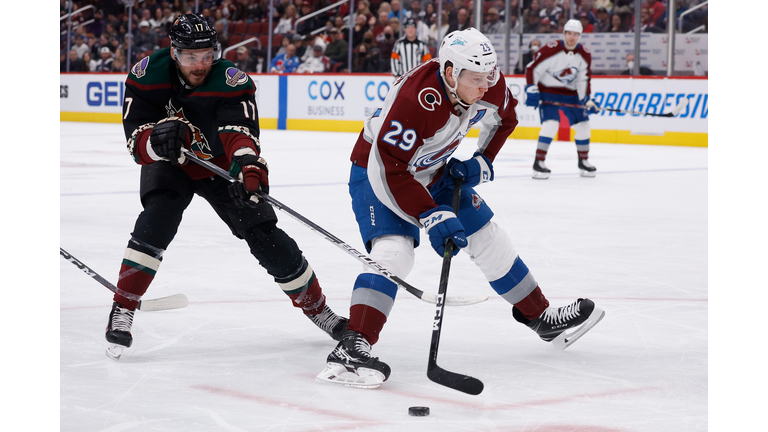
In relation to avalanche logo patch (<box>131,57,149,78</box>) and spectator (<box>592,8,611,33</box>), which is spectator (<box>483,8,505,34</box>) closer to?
spectator (<box>592,8,611,33</box>)

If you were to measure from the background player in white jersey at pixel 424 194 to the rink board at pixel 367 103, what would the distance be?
22.1 ft

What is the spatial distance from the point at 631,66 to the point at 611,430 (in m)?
8.79

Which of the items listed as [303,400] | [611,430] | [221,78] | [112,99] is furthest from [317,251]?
[112,99]

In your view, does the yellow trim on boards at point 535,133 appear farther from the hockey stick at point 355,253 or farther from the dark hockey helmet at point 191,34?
the dark hockey helmet at point 191,34

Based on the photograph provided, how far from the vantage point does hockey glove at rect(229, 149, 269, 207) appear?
87.3 inches

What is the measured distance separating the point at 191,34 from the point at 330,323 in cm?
86

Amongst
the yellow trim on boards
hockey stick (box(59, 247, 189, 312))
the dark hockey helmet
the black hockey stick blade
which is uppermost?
the dark hockey helmet

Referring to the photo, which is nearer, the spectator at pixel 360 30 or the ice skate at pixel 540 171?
the ice skate at pixel 540 171

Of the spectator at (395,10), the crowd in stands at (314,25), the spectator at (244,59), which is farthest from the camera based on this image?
the spectator at (244,59)

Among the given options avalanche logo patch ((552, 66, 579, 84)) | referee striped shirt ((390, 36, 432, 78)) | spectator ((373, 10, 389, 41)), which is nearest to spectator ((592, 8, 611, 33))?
referee striped shirt ((390, 36, 432, 78))

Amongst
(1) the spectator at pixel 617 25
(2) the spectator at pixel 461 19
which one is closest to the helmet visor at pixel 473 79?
(1) the spectator at pixel 617 25

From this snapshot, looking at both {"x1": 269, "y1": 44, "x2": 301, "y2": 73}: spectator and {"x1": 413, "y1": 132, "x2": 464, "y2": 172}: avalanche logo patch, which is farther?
{"x1": 269, "y1": 44, "x2": 301, "y2": 73}: spectator

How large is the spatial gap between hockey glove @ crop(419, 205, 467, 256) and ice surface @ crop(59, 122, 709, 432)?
338mm

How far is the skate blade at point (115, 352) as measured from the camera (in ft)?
7.40
